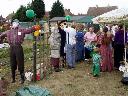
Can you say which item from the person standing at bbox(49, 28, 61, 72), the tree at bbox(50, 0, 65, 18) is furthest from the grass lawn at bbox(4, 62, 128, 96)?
the tree at bbox(50, 0, 65, 18)

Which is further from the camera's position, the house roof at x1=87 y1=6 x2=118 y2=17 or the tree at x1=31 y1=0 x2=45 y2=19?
the house roof at x1=87 y1=6 x2=118 y2=17

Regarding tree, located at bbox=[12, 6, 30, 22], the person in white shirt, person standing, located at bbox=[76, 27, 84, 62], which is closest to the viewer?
the person in white shirt

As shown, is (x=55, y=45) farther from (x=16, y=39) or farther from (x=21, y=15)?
(x=21, y=15)

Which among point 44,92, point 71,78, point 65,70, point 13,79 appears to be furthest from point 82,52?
point 44,92

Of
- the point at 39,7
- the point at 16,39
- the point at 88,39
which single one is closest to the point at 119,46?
the point at 88,39

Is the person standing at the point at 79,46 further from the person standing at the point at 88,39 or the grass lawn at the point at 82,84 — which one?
the grass lawn at the point at 82,84

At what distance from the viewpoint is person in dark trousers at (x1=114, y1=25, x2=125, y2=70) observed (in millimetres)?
13422

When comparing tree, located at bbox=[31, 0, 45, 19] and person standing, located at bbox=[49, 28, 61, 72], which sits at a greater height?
tree, located at bbox=[31, 0, 45, 19]

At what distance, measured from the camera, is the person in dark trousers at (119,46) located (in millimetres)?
13422

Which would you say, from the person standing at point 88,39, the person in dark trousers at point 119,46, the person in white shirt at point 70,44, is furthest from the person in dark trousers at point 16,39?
the person standing at point 88,39

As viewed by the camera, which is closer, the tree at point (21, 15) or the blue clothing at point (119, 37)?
the blue clothing at point (119, 37)

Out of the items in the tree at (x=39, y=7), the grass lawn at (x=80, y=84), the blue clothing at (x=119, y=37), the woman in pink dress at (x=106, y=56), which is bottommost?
the grass lawn at (x=80, y=84)

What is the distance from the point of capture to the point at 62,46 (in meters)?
14.7

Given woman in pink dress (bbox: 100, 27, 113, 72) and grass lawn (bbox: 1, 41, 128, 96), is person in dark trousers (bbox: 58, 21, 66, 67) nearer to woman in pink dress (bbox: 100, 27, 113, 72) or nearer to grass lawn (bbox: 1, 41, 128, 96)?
grass lawn (bbox: 1, 41, 128, 96)
